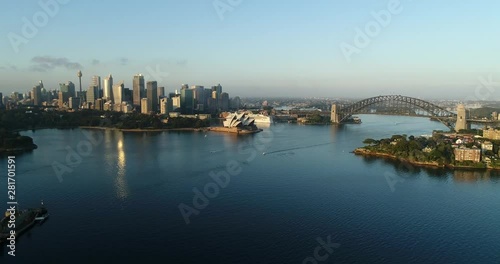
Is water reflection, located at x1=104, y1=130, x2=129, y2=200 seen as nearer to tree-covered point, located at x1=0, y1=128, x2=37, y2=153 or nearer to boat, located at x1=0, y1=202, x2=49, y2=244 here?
boat, located at x1=0, y1=202, x2=49, y2=244

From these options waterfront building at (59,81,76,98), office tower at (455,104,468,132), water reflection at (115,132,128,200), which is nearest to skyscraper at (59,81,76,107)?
waterfront building at (59,81,76,98)

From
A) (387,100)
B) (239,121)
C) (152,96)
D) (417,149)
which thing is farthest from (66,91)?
(417,149)

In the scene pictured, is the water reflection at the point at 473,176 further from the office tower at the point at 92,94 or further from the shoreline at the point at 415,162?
the office tower at the point at 92,94

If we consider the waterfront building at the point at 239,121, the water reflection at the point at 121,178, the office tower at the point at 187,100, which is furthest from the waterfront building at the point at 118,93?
the water reflection at the point at 121,178

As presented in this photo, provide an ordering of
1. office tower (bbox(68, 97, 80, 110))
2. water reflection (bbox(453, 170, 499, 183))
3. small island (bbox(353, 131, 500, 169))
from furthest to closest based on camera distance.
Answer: office tower (bbox(68, 97, 80, 110)) → small island (bbox(353, 131, 500, 169)) → water reflection (bbox(453, 170, 499, 183))

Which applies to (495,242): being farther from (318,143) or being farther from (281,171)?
(318,143)

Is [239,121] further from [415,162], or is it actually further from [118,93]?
[118,93]
